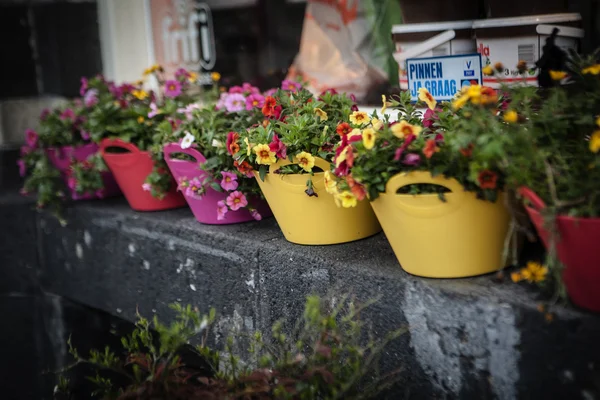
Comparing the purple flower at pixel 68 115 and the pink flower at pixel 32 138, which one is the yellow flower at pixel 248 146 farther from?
the pink flower at pixel 32 138

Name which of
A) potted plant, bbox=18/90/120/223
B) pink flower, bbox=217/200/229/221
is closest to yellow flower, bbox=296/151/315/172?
pink flower, bbox=217/200/229/221

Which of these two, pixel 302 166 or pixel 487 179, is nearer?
pixel 487 179

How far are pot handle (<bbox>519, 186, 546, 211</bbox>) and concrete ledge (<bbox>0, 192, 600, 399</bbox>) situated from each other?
239 mm

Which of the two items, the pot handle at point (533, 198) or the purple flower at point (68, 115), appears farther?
the purple flower at point (68, 115)

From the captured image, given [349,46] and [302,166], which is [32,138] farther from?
[302,166]

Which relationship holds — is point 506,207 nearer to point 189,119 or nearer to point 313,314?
point 313,314

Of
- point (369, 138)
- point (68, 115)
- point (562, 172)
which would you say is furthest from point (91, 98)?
point (562, 172)

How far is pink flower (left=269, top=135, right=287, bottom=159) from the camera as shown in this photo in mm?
2043

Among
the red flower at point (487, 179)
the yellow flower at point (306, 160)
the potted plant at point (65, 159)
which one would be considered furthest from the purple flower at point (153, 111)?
the red flower at point (487, 179)

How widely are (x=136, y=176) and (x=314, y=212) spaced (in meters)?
1.04

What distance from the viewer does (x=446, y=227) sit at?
1.70m

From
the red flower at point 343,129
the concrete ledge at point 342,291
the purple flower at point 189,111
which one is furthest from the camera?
the purple flower at point 189,111

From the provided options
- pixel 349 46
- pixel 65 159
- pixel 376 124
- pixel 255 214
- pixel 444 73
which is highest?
pixel 349 46

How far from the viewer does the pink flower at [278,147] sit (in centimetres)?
204
